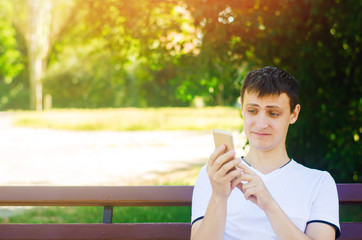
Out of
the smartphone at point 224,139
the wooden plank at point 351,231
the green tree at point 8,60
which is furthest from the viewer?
the green tree at point 8,60

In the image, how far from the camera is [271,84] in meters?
2.25

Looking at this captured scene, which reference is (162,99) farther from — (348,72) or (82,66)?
(348,72)

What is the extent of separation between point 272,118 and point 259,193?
0.41 metres

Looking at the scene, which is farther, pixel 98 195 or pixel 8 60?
pixel 8 60

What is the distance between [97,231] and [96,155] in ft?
30.3

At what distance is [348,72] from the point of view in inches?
219

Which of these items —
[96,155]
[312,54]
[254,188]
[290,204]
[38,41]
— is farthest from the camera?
[38,41]

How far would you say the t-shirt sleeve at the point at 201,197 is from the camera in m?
2.34

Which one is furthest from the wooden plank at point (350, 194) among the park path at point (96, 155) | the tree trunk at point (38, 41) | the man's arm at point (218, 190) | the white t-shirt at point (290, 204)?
the tree trunk at point (38, 41)

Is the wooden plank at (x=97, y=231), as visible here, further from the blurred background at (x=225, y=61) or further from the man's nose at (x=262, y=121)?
the blurred background at (x=225, y=61)

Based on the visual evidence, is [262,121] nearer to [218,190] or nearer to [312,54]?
[218,190]

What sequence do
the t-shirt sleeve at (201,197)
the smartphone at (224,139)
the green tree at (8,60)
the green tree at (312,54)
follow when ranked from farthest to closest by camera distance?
the green tree at (8,60) < the green tree at (312,54) < the t-shirt sleeve at (201,197) < the smartphone at (224,139)

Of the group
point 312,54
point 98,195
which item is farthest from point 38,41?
point 98,195

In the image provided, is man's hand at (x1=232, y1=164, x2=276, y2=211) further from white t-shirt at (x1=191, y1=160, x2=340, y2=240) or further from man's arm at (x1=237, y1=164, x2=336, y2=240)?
white t-shirt at (x1=191, y1=160, x2=340, y2=240)
